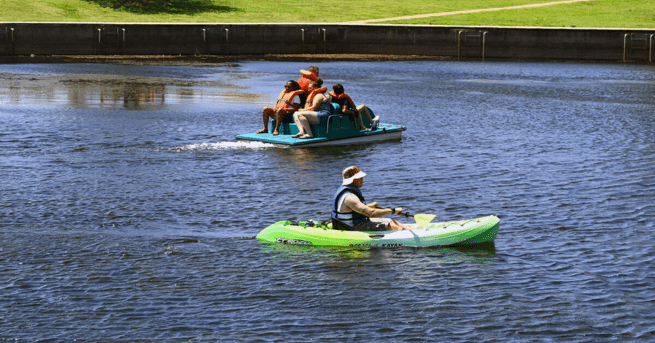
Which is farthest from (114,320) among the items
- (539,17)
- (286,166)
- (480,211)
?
(539,17)

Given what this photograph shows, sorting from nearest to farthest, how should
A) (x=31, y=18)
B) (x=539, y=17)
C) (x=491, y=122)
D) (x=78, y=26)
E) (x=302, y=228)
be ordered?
(x=302, y=228) → (x=491, y=122) → (x=78, y=26) → (x=31, y=18) → (x=539, y=17)

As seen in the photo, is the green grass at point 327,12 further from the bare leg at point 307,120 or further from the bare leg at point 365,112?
the bare leg at point 307,120

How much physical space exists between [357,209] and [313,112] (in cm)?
1026

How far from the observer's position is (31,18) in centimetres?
5931

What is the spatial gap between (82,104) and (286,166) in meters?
14.8

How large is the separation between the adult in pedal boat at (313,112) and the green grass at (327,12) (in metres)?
39.4

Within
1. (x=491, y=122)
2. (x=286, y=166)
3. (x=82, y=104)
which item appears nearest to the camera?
(x=286, y=166)

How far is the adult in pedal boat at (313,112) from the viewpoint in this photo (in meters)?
24.0

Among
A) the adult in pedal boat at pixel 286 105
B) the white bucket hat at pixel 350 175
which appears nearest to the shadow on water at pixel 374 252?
the white bucket hat at pixel 350 175

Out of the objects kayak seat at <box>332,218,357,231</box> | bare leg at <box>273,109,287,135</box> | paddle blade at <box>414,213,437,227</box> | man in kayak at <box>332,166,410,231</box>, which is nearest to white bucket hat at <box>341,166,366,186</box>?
man in kayak at <box>332,166,410,231</box>

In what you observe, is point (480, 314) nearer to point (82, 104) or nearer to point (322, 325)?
point (322, 325)

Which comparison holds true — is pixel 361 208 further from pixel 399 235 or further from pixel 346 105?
pixel 346 105

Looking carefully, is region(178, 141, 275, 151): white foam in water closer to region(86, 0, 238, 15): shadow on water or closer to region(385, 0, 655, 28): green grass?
region(385, 0, 655, 28): green grass

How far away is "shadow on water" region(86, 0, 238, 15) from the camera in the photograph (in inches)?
2562
